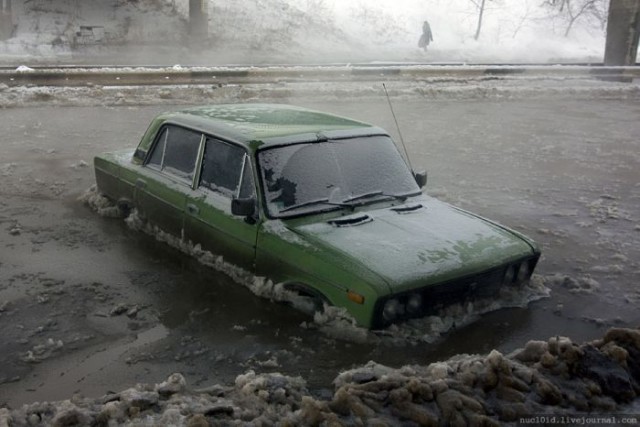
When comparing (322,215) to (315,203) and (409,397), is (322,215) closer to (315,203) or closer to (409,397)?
(315,203)

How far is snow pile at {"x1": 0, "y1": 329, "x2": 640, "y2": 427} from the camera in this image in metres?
3.28

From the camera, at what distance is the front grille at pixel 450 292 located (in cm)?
444

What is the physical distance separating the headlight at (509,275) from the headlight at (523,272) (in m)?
0.08

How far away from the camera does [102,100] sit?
49.4 ft

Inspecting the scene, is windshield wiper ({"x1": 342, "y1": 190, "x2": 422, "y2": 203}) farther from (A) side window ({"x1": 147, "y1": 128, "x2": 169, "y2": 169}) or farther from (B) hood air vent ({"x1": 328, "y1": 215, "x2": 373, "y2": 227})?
(A) side window ({"x1": 147, "y1": 128, "x2": 169, "y2": 169})

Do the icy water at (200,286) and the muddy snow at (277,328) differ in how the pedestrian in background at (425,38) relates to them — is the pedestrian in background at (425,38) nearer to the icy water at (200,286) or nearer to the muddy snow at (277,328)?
the icy water at (200,286)

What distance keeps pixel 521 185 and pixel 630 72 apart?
47.0 ft

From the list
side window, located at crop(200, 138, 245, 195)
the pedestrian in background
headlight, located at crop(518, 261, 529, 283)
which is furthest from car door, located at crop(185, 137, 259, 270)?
the pedestrian in background

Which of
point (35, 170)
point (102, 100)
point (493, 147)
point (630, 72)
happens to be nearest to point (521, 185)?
point (493, 147)

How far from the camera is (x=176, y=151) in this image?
247 inches

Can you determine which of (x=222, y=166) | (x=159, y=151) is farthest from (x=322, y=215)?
(x=159, y=151)

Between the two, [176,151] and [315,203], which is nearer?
[315,203]

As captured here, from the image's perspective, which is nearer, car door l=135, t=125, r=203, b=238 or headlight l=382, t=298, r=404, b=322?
headlight l=382, t=298, r=404, b=322

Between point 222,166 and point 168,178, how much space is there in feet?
2.68
